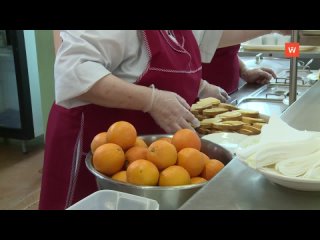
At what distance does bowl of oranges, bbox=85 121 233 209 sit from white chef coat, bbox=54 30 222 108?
0.29m

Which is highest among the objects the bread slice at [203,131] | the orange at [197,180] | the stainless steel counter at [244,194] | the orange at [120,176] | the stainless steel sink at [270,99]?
the stainless steel counter at [244,194]

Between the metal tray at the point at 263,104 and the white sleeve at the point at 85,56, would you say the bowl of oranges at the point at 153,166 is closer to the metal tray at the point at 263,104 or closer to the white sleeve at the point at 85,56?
the white sleeve at the point at 85,56

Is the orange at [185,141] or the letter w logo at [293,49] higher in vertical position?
the letter w logo at [293,49]

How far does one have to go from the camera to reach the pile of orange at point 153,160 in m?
0.82

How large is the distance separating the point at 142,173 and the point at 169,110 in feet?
1.34

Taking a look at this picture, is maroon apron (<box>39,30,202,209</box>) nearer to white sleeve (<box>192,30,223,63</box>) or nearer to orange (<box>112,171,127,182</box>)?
white sleeve (<box>192,30,223,63</box>)

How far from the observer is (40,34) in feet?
10.5

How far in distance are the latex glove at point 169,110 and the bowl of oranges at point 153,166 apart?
0.72ft

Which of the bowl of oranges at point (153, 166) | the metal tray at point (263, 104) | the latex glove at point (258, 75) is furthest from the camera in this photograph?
the latex glove at point (258, 75)

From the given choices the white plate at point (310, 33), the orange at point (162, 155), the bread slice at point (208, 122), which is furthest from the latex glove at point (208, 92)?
the orange at point (162, 155)

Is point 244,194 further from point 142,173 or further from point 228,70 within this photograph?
point 228,70

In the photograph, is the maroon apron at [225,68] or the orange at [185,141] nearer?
the orange at [185,141]

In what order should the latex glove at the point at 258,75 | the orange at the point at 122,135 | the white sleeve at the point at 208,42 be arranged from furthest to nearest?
1. the latex glove at the point at 258,75
2. the white sleeve at the point at 208,42
3. the orange at the point at 122,135
